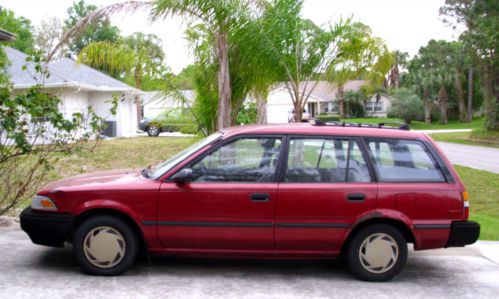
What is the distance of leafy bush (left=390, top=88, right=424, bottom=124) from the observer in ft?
168

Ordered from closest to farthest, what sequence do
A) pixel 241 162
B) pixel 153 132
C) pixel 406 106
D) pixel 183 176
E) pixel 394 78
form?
pixel 183 176 → pixel 241 162 → pixel 153 132 → pixel 406 106 → pixel 394 78

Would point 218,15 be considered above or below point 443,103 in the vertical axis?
above

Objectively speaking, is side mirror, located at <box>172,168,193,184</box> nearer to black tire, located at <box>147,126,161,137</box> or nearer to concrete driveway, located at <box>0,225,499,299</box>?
concrete driveway, located at <box>0,225,499,299</box>

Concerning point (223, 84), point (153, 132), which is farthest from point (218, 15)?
point (153, 132)

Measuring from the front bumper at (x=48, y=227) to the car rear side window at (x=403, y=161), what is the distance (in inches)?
124

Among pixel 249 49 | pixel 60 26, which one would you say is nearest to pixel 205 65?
pixel 249 49

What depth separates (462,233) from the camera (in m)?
5.57

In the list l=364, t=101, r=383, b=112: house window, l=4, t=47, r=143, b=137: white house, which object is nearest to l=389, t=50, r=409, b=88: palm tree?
l=364, t=101, r=383, b=112: house window

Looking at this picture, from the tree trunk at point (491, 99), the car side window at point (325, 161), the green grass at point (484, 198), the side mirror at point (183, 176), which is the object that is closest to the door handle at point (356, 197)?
the car side window at point (325, 161)

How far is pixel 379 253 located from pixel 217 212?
5.56 feet

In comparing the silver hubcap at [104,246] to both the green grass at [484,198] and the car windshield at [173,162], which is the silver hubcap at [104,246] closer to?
the car windshield at [173,162]

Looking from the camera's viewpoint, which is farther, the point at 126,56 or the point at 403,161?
the point at 126,56

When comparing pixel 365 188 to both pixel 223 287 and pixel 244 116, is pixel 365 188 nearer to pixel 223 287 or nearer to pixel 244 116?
pixel 223 287

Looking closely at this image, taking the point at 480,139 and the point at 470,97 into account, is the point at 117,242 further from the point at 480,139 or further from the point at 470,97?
the point at 470,97
